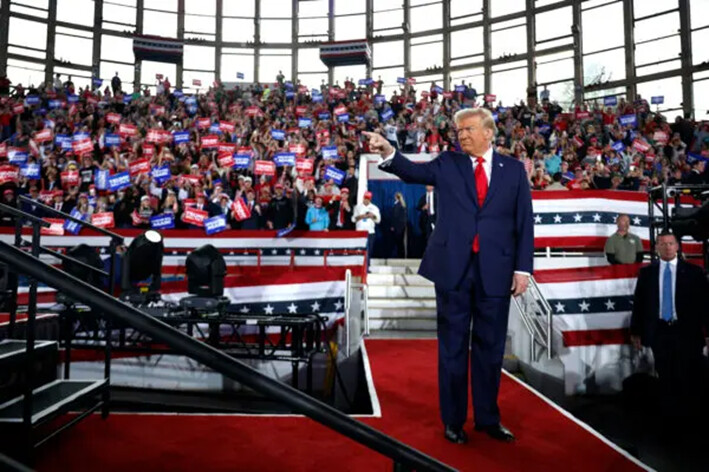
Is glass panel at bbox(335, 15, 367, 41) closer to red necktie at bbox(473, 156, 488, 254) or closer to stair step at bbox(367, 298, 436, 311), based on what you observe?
stair step at bbox(367, 298, 436, 311)

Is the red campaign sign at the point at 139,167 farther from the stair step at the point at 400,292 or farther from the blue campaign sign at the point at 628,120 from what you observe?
the blue campaign sign at the point at 628,120

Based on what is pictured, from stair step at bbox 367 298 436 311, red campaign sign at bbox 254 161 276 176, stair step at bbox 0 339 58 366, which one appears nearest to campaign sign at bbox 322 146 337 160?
red campaign sign at bbox 254 161 276 176

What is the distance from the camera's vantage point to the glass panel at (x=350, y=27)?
26.4m

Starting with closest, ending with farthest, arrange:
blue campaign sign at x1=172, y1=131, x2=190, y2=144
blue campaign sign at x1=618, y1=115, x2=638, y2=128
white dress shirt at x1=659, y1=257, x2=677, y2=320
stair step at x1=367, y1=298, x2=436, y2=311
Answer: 1. white dress shirt at x1=659, y1=257, x2=677, y2=320
2. stair step at x1=367, y1=298, x2=436, y2=311
3. blue campaign sign at x1=172, y1=131, x2=190, y2=144
4. blue campaign sign at x1=618, y1=115, x2=638, y2=128

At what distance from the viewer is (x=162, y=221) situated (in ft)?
30.0

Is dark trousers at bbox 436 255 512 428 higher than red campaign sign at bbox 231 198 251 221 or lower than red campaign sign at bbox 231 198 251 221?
lower

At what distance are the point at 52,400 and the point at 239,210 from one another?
23.0 feet

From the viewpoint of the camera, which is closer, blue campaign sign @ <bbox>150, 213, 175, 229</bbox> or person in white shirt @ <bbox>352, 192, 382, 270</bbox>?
blue campaign sign @ <bbox>150, 213, 175, 229</bbox>

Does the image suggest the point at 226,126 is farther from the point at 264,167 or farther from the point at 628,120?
the point at 628,120

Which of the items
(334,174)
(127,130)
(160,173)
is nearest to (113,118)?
(127,130)

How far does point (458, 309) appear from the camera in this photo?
2.55 m

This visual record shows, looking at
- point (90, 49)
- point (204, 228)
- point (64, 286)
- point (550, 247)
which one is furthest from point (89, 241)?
point (90, 49)

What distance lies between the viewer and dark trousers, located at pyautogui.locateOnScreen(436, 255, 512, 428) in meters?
2.53

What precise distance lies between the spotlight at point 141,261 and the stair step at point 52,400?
8.93ft
